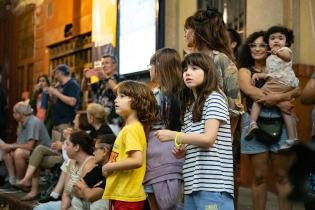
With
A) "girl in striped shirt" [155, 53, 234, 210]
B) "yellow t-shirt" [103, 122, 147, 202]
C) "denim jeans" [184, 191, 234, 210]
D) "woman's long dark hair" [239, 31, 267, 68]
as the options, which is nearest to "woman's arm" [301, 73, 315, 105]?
"girl in striped shirt" [155, 53, 234, 210]

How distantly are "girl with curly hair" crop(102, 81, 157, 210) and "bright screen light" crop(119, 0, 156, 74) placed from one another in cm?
485

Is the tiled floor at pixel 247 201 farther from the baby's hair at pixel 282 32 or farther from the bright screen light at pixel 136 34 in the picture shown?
the bright screen light at pixel 136 34

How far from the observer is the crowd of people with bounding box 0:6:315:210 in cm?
380

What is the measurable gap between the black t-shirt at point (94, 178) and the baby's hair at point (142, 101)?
4.30 feet

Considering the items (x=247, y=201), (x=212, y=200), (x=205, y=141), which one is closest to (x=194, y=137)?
(x=205, y=141)

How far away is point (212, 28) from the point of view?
170 inches

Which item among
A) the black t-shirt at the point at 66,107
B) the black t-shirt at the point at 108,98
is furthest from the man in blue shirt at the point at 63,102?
the black t-shirt at the point at 108,98

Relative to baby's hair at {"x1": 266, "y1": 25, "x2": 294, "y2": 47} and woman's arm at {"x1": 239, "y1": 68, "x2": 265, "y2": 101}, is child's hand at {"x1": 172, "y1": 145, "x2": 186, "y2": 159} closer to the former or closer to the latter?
woman's arm at {"x1": 239, "y1": 68, "x2": 265, "y2": 101}

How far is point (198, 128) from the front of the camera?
3852 mm

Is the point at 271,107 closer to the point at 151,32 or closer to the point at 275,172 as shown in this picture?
the point at 275,172

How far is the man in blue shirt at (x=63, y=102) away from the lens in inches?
339

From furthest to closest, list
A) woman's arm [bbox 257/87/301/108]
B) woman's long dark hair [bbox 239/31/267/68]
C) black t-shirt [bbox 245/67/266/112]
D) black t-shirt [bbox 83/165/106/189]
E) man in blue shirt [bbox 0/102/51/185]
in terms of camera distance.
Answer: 1. man in blue shirt [bbox 0/102/51/185]
2. black t-shirt [bbox 83/165/106/189]
3. woman's long dark hair [bbox 239/31/267/68]
4. black t-shirt [bbox 245/67/266/112]
5. woman's arm [bbox 257/87/301/108]

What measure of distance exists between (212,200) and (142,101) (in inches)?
44.0

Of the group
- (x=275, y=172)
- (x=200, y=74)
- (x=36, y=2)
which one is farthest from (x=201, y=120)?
(x=36, y=2)
